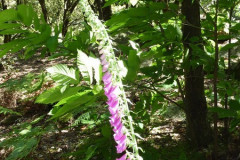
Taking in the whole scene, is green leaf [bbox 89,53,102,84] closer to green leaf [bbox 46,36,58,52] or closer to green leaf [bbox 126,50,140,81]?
green leaf [bbox 126,50,140,81]

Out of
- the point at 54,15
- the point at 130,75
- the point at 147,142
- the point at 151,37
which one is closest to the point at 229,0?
the point at 151,37

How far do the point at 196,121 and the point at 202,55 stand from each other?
3.58 feet

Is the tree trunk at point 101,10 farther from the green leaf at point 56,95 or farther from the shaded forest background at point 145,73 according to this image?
the green leaf at point 56,95

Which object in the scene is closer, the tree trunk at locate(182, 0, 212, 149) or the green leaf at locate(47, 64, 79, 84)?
the green leaf at locate(47, 64, 79, 84)

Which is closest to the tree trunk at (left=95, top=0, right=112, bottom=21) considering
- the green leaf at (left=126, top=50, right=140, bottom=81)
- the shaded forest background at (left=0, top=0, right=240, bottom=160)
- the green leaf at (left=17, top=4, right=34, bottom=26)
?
the shaded forest background at (left=0, top=0, right=240, bottom=160)

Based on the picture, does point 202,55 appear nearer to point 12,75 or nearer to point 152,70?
point 152,70

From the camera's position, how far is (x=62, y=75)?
43.1 inches

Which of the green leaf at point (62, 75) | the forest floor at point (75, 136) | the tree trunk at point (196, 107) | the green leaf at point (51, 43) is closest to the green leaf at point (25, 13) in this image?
the green leaf at point (51, 43)

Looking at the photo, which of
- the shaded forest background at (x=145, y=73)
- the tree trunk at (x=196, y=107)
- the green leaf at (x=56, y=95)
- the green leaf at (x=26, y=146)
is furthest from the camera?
the tree trunk at (x=196, y=107)

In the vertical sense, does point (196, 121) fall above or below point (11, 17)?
below

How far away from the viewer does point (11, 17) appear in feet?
4.28

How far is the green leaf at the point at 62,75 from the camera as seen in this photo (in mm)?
1083

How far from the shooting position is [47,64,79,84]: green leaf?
108 cm

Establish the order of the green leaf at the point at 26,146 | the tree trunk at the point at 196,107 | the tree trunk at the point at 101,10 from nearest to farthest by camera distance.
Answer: the green leaf at the point at 26,146, the tree trunk at the point at 196,107, the tree trunk at the point at 101,10
